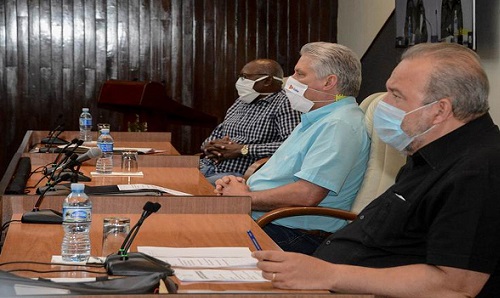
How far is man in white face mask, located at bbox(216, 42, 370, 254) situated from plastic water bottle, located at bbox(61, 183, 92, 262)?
137 centimetres

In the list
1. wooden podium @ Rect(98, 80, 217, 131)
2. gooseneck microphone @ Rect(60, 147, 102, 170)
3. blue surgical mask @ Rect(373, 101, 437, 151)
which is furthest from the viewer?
wooden podium @ Rect(98, 80, 217, 131)

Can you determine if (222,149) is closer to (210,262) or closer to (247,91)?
(247,91)

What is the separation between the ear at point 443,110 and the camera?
8.11 ft

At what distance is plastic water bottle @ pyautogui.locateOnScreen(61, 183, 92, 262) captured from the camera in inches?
91.0

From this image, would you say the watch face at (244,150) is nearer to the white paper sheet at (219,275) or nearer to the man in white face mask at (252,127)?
the man in white face mask at (252,127)

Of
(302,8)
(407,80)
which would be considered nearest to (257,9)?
(302,8)

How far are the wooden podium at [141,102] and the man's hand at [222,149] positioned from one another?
1893mm

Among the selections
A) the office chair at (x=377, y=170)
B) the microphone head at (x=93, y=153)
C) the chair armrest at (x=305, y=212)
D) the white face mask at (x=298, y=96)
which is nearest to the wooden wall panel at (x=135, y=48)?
the white face mask at (x=298, y=96)

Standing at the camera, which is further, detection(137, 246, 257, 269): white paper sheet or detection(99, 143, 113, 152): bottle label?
detection(99, 143, 113, 152): bottle label

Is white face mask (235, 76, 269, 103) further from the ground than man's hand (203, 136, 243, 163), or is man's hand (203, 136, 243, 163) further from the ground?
white face mask (235, 76, 269, 103)

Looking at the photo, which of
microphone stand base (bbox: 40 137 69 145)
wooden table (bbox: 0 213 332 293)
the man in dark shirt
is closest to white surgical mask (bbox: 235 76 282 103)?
microphone stand base (bbox: 40 137 69 145)

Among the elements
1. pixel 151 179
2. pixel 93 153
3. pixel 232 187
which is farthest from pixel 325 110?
pixel 93 153

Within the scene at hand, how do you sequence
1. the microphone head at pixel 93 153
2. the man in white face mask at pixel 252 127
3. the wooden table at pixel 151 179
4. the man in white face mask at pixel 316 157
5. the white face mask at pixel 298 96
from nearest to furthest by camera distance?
the wooden table at pixel 151 179
the microphone head at pixel 93 153
the man in white face mask at pixel 316 157
the white face mask at pixel 298 96
the man in white face mask at pixel 252 127

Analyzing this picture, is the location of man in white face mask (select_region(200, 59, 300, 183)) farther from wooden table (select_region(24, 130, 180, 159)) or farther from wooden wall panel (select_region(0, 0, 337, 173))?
wooden wall panel (select_region(0, 0, 337, 173))
